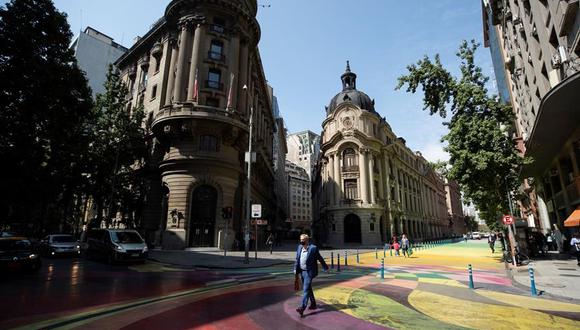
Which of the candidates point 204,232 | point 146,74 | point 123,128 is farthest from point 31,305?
point 146,74

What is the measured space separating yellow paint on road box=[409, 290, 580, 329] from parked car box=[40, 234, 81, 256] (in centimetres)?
2138

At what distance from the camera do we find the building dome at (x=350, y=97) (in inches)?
2133

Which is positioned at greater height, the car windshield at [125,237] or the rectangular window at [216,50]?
the rectangular window at [216,50]

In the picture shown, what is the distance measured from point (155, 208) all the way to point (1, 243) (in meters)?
17.2

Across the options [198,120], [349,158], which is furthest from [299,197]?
[198,120]

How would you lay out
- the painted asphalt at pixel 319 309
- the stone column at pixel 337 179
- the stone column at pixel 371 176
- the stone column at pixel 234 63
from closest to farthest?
the painted asphalt at pixel 319 309, the stone column at pixel 234 63, the stone column at pixel 371 176, the stone column at pixel 337 179

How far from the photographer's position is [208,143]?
92.2ft

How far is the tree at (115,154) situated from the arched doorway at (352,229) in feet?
99.1

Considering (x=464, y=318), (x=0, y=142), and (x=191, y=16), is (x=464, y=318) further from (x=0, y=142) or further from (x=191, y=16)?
(x=191, y=16)

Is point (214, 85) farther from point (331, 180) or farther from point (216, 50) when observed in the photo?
point (331, 180)

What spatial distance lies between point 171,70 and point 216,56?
16.4ft

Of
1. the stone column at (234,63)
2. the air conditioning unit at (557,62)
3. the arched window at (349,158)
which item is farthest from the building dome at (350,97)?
the air conditioning unit at (557,62)

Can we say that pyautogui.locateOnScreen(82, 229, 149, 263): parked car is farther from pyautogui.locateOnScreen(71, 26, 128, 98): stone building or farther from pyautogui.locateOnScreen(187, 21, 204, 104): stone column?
pyautogui.locateOnScreen(71, 26, 128, 98): stone building

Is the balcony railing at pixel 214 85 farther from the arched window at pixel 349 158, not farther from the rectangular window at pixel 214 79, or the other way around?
the arched window at pixel 349 158
